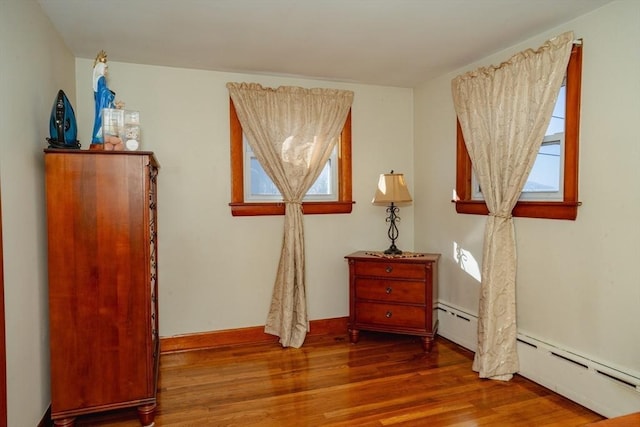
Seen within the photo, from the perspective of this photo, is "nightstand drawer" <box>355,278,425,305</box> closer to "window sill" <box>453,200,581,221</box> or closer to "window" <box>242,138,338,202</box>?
"window sill" <box>453,200,581,221</box>

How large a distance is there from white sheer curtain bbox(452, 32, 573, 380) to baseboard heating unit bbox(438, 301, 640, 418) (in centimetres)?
11

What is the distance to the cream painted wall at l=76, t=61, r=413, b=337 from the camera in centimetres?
335

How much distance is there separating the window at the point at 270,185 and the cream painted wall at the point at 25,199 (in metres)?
1.45

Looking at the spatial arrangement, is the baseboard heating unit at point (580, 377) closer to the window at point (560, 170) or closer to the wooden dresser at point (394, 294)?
the wooden dresser at point (394, 294)

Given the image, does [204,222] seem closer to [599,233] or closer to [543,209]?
[543,209]

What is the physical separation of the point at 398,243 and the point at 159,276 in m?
2.28

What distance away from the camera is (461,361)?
10.5 ft

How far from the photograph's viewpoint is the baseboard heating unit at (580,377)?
7.30ft

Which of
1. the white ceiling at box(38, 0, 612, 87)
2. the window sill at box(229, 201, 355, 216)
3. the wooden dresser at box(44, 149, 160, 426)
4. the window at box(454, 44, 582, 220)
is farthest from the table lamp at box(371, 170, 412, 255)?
the wooden dresser at box(44, 149, 160, 426)

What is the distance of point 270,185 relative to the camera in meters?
3.74

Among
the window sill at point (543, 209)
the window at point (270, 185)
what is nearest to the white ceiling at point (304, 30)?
the window at point (270, 185)

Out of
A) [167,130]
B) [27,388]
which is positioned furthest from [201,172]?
[27,388]

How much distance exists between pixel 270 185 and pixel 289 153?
0.35m

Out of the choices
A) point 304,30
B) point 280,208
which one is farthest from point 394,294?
point 304,30
